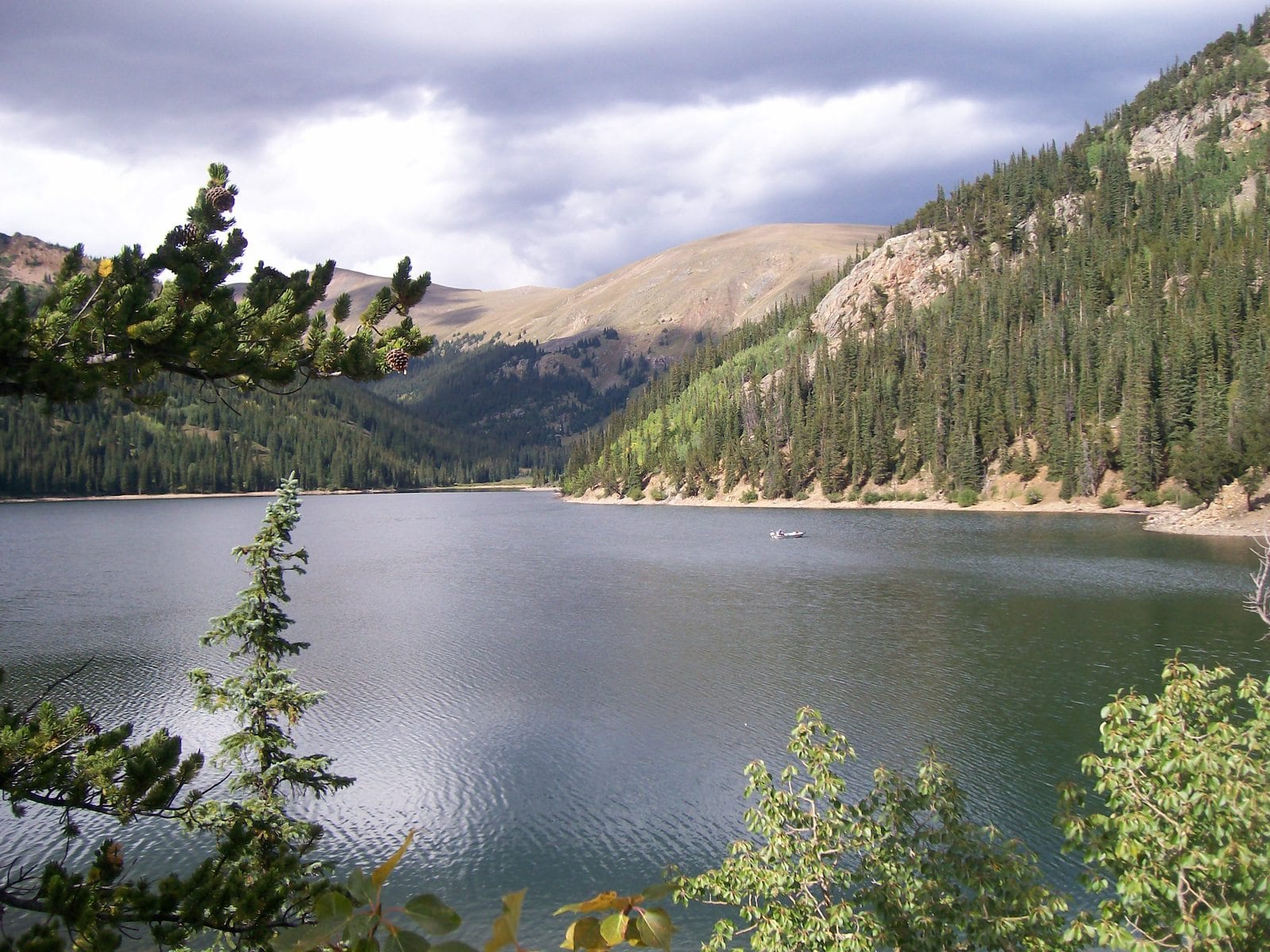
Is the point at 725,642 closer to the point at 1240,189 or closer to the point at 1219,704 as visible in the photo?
the point at 1219,704

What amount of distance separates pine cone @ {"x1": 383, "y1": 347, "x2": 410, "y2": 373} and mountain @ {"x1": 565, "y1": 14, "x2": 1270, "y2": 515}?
92.5m

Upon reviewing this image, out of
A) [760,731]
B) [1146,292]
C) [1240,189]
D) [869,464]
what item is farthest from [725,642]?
[1240,189]

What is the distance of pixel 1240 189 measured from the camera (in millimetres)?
149125

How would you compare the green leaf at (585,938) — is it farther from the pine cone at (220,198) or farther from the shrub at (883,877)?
the shrub at (883,877)

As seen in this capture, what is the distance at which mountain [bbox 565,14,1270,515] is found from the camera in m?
103

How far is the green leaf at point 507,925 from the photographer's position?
1967 mm

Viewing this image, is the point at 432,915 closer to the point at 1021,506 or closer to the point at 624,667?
the point at 624,667

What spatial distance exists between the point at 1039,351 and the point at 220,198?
14229 centimetres

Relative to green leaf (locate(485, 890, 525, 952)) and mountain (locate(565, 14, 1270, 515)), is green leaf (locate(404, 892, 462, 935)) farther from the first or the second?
mountain (locate(565, 14, 1270, 515))

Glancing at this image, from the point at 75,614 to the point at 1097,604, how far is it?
5821 centimetres

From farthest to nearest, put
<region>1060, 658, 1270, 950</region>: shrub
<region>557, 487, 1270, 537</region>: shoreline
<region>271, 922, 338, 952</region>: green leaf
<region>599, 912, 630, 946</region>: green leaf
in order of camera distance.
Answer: <region>557, 487, 1270, 537</region>: shoreline, <region>1060, 658, 1270, 950</region>: shrub, <region>599, 912, 630, 946</region>: green leaf, <region>271, 922, 338, 952</region>: green leaf

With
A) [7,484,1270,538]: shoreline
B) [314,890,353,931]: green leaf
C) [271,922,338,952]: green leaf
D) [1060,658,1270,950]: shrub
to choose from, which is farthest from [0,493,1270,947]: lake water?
[314,890,353,931]: green leaf

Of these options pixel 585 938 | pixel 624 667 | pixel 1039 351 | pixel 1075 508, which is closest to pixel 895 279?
pixel 1039 351

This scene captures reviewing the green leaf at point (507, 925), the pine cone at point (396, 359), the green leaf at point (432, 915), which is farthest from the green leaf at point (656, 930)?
the pine cone at point (396, 359)
